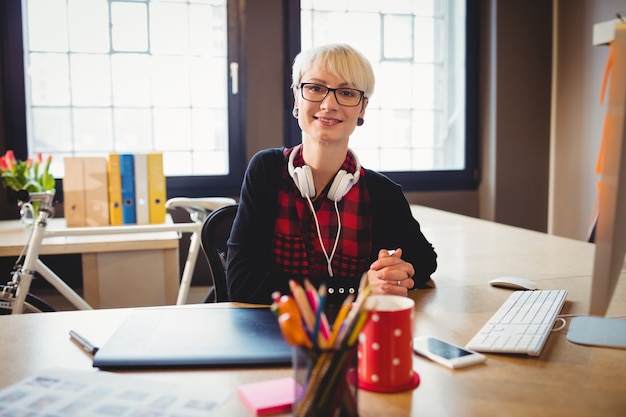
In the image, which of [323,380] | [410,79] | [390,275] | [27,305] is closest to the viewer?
[323,380]

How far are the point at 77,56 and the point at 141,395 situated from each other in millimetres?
2810

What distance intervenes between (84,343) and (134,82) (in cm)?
251

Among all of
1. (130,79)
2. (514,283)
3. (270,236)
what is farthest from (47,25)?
(514,283)

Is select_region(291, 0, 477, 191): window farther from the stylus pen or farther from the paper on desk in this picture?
the paper on desk

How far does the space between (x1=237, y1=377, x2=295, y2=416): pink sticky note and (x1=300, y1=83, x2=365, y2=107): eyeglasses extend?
0.84 meters

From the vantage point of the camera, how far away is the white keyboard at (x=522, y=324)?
39.6 inches

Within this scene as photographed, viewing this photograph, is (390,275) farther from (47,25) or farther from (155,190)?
(47,25)

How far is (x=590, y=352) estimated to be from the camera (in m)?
1.00

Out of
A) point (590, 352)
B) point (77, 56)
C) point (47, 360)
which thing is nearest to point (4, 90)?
point (77, 56)

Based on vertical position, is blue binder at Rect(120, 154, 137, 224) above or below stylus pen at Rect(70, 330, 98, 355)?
above

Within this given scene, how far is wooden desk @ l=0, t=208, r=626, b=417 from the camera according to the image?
80 cm

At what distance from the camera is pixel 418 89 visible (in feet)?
12.4

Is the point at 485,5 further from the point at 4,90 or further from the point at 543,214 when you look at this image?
the point at 4,90

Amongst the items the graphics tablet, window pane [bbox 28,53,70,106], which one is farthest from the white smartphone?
window pane [bbox 28,53,70,106]
